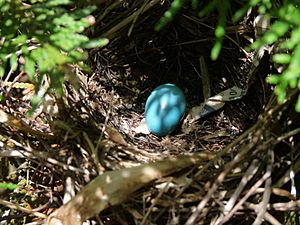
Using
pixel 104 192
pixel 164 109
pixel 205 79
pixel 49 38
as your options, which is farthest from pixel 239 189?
pixel 205 79

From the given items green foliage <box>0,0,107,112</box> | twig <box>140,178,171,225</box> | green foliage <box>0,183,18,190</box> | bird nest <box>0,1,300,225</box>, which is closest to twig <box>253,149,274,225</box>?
bird nest <box>0,1,300,225</box>

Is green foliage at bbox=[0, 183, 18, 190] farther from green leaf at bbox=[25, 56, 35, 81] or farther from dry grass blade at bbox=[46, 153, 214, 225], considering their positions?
green leaf at bbox=[25, 56, 35, 81]

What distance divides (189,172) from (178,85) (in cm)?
54

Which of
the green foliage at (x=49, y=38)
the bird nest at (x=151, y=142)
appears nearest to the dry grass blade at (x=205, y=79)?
the bird nest at (x=151, y=142)

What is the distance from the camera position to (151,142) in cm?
131

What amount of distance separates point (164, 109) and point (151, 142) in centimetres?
8

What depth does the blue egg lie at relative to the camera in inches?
51.2

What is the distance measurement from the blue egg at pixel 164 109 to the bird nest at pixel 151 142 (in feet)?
0.10

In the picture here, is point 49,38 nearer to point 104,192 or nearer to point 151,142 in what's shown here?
point 104,192

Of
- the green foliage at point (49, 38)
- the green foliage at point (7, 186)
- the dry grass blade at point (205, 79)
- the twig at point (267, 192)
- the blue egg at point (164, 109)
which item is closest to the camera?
the green foliage at point (49, 38)

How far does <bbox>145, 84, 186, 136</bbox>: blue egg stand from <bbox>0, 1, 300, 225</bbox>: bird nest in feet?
0.10

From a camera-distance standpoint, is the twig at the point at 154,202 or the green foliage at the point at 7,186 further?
the green foliage at the point at 7,186

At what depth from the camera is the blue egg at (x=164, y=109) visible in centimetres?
130

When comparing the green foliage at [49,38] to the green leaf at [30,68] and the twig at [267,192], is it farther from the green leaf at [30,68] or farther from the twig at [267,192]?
the twig at [267,192]
